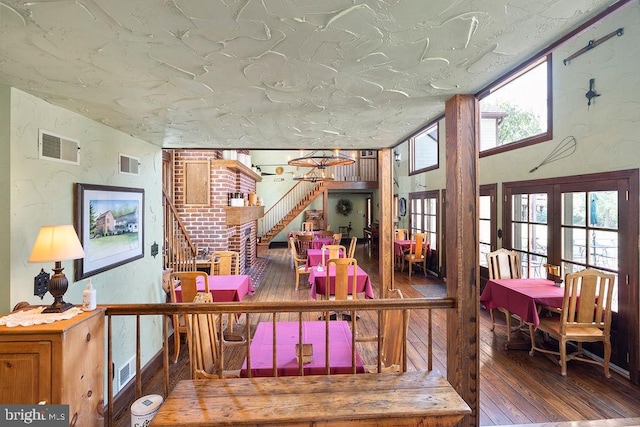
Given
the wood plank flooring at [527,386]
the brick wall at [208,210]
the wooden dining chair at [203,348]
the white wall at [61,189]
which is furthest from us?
the brick wall at [208,210]

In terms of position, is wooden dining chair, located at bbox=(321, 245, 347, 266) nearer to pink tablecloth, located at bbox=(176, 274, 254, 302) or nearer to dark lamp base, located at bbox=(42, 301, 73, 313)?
pink tablecloth, located at bbox=(176, 274, 254, 302)

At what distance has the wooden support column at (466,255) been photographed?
68.9 inches

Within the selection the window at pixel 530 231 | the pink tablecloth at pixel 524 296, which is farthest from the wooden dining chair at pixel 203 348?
the window at pixel 530 231

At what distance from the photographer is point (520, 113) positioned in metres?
4.30

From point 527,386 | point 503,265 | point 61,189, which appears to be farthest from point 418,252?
point 61,189

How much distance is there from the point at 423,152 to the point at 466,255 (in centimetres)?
630

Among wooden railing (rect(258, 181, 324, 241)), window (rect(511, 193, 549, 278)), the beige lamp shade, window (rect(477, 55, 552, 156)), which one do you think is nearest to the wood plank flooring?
window (rect(511, 193, 549, 278))

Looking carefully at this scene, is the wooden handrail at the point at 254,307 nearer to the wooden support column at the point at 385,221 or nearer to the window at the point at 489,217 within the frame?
the wooden support column at the point at 385,221

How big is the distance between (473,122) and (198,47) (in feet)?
5.12

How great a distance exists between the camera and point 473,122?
178 centimetres

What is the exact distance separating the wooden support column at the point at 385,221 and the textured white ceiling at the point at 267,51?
54.7 inches

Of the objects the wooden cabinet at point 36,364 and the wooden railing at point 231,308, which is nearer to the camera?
the wooden cabinet at point 36,364

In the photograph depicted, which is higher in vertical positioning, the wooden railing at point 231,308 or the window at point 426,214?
the window at point 426,214

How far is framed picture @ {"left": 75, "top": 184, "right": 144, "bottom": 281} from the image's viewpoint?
2.12 metres
